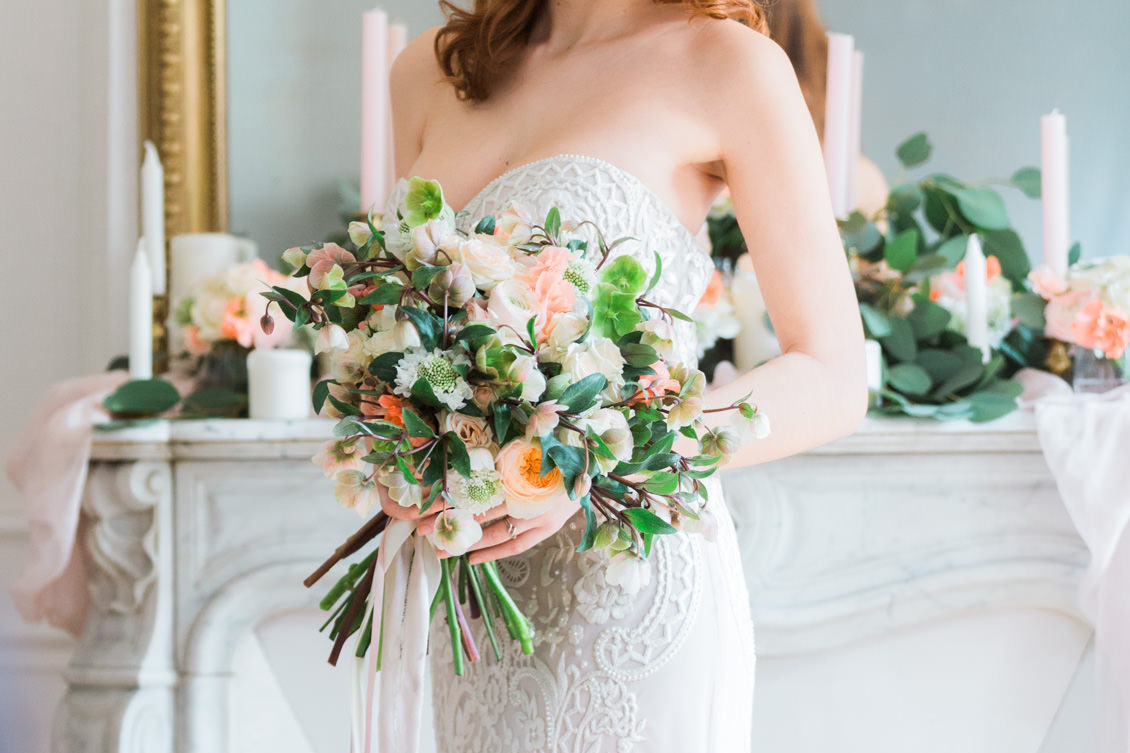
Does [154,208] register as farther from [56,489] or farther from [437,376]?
[437,376]

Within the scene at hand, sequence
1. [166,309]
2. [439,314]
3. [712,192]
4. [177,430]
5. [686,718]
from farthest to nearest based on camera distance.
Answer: [166,309] < [177,430] < [712,192] < [686,718] < [439,314]

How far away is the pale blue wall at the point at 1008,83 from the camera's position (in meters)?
2.08

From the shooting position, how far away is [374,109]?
1855 mm

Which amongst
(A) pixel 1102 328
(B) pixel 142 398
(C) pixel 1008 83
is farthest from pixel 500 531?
(C) pixel 1008 83

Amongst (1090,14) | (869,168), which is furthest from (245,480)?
(1090,14)

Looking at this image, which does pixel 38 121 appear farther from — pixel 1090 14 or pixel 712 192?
pixel 1090 14

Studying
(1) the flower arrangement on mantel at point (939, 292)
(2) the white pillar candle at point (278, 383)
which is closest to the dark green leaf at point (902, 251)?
(1) the flower arrangement on mantel at point (939, 292)

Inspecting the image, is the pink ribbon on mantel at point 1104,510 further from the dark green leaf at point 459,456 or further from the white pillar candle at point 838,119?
the dark green leaf at point 459,456

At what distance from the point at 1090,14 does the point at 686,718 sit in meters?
1.87

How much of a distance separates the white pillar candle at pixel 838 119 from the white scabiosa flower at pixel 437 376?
132 cm

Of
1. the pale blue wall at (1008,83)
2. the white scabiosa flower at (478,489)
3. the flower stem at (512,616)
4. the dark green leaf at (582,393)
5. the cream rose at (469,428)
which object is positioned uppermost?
the pale blue wall at (1008,83)

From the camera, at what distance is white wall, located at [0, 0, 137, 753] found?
81.4 inches

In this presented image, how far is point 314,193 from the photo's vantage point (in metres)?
2.10

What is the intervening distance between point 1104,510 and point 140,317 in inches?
67.5
